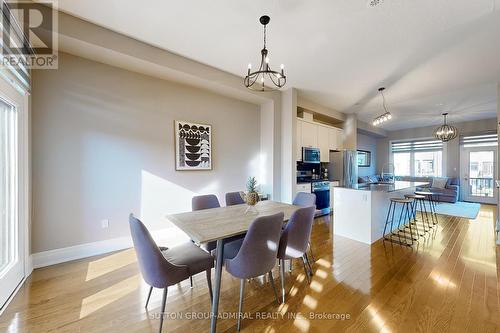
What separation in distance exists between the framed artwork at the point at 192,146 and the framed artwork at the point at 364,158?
6748 mm

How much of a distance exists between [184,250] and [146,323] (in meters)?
0.61

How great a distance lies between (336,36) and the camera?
2.58m

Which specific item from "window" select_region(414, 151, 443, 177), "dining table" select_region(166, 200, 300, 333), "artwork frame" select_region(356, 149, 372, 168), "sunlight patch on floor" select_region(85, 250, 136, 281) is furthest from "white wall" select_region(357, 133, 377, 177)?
"sunlight patch on floor" select_region(85, 250, 136, 281)

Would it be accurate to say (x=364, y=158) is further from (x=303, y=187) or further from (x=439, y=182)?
(x=303, y=187)

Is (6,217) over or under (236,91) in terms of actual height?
under

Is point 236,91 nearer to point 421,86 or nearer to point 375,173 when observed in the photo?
point 421,86

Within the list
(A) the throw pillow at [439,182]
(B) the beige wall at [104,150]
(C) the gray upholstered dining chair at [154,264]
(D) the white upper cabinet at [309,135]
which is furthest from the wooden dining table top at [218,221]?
(A) the throw pillow at [439,182]

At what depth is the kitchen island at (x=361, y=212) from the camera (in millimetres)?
3357

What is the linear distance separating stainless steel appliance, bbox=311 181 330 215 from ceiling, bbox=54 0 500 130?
2306mm

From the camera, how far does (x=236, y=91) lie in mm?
3873

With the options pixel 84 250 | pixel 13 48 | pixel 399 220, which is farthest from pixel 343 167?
pixel 13 48

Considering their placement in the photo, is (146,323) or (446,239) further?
(446,239)

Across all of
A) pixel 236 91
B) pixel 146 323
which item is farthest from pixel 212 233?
pixel 236 91

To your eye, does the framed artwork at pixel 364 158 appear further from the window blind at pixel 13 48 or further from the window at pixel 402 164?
the window blind at pixel 13 48
